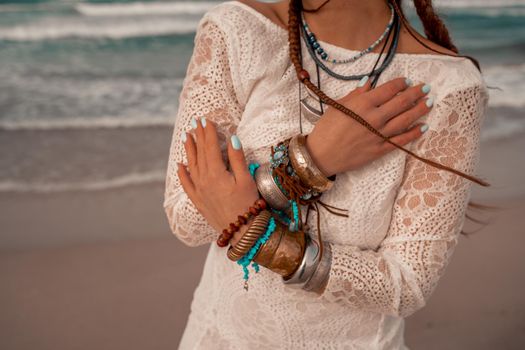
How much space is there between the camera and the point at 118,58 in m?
6.75

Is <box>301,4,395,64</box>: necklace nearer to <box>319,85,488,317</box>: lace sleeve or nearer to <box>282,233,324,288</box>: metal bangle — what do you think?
<box>319,85,488,317</box>: lace sleeve

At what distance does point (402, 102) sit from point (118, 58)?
19.9 feet

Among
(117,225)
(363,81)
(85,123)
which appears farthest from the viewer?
(85,123)

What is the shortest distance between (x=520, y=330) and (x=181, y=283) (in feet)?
5.01

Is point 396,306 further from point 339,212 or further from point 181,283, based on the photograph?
point 181,283

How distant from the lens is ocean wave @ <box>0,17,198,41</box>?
22.6ft

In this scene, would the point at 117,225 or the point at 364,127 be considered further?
the point at 117,225

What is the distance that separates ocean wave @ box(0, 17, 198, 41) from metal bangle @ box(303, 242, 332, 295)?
258 inches

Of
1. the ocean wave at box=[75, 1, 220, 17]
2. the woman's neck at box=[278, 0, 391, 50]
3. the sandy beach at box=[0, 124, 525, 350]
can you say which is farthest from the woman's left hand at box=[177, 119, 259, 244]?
the ocean wave at box=[75, 1, 220, 17]

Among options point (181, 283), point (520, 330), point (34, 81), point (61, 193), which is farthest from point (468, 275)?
point (34, 81)

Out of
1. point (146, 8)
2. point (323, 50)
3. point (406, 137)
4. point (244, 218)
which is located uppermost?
point (323, 50)

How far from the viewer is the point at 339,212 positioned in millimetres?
1190

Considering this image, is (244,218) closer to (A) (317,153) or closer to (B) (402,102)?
(A) (317,153)

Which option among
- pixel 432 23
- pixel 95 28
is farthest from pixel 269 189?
pixel 95 28
